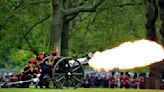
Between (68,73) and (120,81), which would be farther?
(120,81)

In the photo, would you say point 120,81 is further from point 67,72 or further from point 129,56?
point 67,72

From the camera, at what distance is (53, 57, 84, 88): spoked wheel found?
2641 centimetres

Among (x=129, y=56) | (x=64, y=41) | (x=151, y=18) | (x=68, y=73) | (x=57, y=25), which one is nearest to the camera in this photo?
(x=68, y=73)

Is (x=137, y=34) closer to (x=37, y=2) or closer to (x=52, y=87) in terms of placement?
(x=37, y=2)

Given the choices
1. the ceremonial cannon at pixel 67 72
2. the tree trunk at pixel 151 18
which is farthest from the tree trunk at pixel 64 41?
the ceremonial cannon at pixel 67 72

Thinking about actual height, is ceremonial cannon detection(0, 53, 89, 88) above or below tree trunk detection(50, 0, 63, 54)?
below

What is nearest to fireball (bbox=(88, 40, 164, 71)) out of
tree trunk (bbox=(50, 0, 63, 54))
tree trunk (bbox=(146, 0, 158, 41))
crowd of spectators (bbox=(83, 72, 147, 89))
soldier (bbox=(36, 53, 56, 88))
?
soldier (bbox=(36, 53, 56, 88))

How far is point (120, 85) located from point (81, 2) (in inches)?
299

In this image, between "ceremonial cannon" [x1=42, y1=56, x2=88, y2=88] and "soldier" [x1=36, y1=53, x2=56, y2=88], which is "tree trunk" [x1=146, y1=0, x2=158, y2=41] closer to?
"ceremonial cannon" [x1=42, y1=56, x2=88, y2=88]

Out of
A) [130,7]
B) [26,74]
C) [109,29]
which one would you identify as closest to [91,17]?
[109,29]

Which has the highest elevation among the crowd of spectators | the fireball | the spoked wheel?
the fireball

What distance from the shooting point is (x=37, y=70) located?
29.9 m

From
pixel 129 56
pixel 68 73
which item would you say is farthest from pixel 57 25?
pixel 68 73

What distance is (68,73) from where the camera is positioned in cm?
2703
